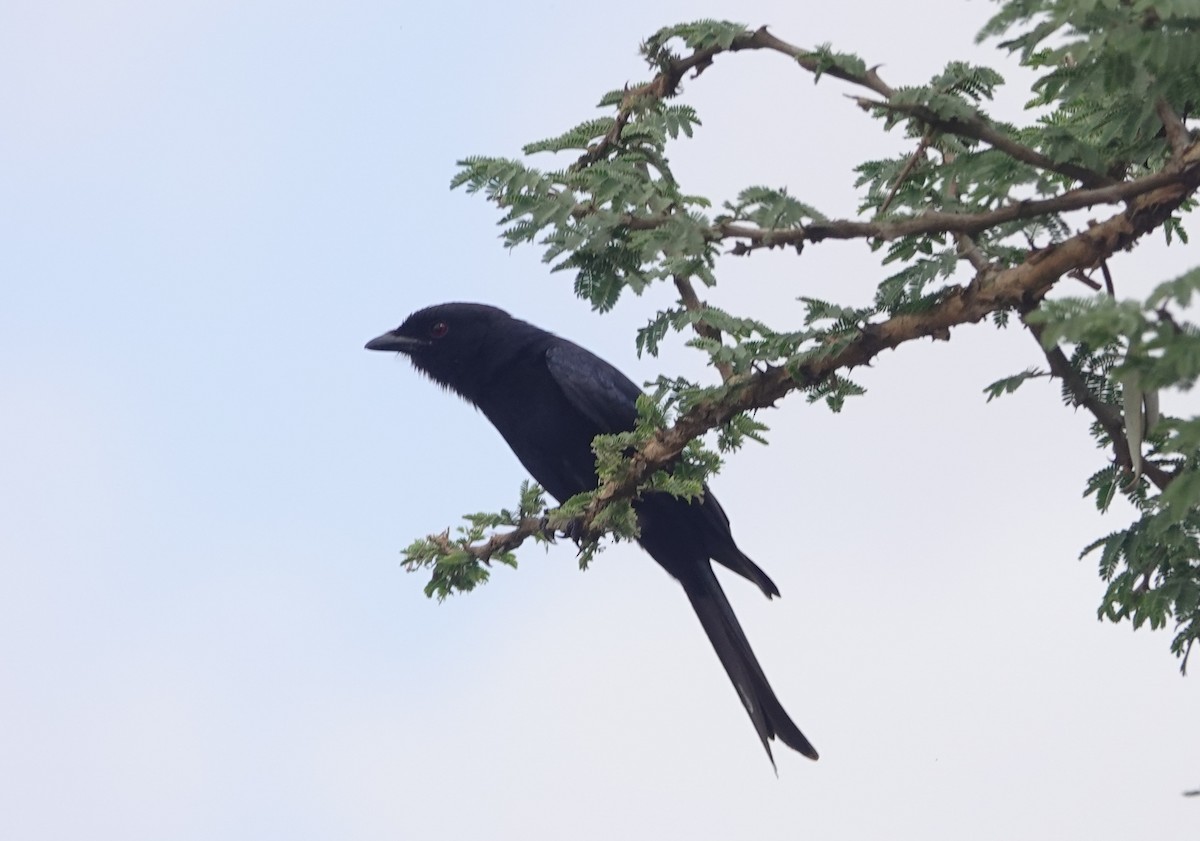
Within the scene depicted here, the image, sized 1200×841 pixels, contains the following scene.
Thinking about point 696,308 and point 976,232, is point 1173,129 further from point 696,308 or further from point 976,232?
point 696,308

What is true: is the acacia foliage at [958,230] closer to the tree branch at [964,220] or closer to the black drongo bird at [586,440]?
the tree branch at [964,220]

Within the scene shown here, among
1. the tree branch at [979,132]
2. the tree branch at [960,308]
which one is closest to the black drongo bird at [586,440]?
the tree branch at [960,308]

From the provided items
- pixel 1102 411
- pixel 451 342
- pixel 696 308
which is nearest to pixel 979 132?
pixel 1102 411

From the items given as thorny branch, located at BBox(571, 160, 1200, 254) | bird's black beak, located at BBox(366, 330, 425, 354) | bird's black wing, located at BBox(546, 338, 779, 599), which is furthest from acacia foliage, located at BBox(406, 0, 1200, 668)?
bird's black beak, located at BBox(366, 330, 425, 354)

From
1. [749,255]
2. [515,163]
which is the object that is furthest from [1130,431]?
[515,163]

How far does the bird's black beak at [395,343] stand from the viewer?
8258mm

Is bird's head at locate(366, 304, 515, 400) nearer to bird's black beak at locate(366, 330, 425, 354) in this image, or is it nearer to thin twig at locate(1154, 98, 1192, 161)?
bird's black beak at locate(366, 330, 425, 354)

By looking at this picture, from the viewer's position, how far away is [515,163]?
3930mm

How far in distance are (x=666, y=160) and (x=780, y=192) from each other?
1.35 metres

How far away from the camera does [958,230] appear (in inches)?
140

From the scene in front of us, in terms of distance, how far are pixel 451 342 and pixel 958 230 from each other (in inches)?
189

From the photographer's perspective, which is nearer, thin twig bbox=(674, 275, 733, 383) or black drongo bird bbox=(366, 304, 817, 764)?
thin twig bbox=(674, 275, 733, 383)

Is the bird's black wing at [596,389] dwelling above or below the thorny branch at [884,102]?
above

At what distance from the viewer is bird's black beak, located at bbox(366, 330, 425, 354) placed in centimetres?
826
